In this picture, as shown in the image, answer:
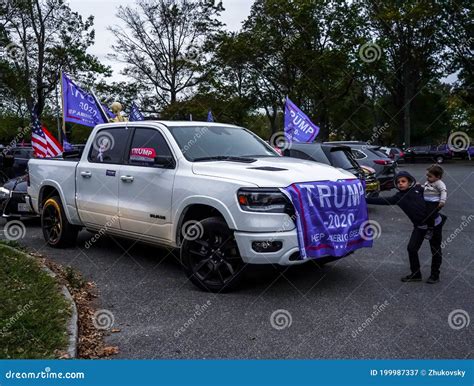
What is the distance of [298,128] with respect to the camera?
1338cm

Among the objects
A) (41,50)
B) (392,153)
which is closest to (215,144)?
(392,153)

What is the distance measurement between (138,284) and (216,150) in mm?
1888

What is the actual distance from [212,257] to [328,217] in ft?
4.34

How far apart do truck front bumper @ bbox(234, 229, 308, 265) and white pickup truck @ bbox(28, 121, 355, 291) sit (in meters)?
→ 0.01

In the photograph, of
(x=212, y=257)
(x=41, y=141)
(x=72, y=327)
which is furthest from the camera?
(x=41, y=141)

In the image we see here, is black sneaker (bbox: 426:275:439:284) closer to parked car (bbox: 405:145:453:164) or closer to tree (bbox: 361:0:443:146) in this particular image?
tree (bbox: 361:0:443:146)

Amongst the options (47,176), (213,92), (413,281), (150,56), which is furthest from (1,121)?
(413,281)

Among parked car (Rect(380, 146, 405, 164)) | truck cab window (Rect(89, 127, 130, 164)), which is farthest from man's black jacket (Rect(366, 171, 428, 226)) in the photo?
parked car (Rect(380, 146, 405, 164))

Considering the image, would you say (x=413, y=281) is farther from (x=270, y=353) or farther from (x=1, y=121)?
(x=1, y=121)

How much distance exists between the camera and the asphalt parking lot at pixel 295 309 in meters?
4.07

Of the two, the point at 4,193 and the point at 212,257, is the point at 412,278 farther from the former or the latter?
the point at 4,193

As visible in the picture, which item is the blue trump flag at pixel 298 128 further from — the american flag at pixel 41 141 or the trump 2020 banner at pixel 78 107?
the american flag at pixel 41 141

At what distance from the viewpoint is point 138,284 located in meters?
5.96

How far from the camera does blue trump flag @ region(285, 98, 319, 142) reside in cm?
1329
